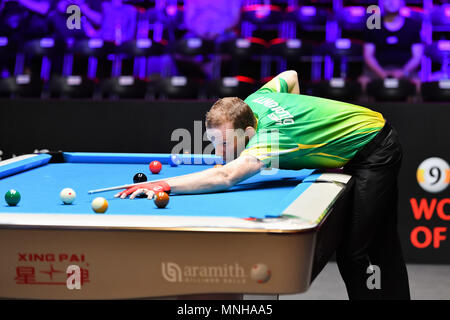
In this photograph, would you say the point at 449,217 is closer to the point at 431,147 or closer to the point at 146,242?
the point at 431,147

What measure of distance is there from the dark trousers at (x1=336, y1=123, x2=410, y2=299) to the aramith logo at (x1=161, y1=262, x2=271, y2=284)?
109cm

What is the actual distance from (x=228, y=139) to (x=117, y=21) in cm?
416

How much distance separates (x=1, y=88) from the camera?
18.3 feet

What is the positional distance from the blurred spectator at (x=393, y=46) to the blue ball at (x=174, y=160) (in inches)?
113

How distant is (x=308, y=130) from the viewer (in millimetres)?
2695

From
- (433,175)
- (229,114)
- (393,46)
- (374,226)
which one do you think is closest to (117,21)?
(393,46)

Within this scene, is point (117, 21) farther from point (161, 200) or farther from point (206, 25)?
point (161, 200)

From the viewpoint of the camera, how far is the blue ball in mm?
3383

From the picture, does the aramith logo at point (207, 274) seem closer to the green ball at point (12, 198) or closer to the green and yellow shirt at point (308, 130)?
the green ball at point (12, 198)

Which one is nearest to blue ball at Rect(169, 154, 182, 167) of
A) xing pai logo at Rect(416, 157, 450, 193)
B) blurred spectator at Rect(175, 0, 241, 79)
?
xing pai logo at Rect(416, 157, 450, 193)

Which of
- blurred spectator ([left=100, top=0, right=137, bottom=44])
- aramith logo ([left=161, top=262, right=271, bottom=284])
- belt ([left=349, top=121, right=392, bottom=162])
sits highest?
blurred spectator ([left=100, top=0, right=137, bottom=44])

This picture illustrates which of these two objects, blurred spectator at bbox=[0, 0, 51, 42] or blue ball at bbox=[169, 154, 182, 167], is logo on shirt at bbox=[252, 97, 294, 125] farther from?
blurred spectator at bbox=[0, 0, 51, 42]

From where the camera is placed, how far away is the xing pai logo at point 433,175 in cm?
455

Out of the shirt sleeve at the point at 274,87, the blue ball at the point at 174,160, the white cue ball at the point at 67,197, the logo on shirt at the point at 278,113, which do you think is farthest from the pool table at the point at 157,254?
the blue ball at the point at 174,160
